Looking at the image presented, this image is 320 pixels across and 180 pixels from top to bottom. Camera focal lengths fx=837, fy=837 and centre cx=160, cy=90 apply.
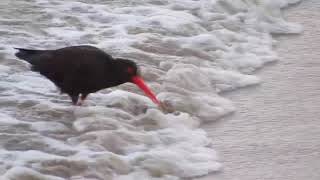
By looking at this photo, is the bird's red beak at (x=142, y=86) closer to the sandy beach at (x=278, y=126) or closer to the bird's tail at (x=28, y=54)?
the sandy beach at (x=278, y=126)

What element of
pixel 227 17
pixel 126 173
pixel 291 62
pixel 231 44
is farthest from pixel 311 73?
pixel 126 173

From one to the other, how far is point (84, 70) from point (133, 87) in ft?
1.96

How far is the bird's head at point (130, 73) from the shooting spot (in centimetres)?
483

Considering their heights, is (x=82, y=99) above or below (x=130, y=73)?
below

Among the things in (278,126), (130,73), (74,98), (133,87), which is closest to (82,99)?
(74,98)

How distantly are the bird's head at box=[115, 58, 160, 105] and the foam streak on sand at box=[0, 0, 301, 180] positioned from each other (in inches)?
5.7

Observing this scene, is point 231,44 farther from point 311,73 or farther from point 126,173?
point 126,173

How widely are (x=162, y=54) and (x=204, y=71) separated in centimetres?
42

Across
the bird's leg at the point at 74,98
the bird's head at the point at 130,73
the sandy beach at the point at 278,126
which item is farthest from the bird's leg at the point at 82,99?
the sandy beach at the point at 278,126

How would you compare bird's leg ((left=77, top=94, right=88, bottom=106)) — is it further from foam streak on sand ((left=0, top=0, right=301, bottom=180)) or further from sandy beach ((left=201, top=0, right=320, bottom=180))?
sandy beach ((left=201, top=0, right=320, bottom=180))

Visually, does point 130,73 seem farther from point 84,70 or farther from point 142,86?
point 84,70

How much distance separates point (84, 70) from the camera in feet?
15.8

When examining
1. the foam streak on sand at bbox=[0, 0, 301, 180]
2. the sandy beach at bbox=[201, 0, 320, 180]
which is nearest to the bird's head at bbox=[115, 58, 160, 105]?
the foam streak on sand at bbox=[0, 0, 301, 180]

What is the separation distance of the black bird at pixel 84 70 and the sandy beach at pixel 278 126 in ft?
1.92
